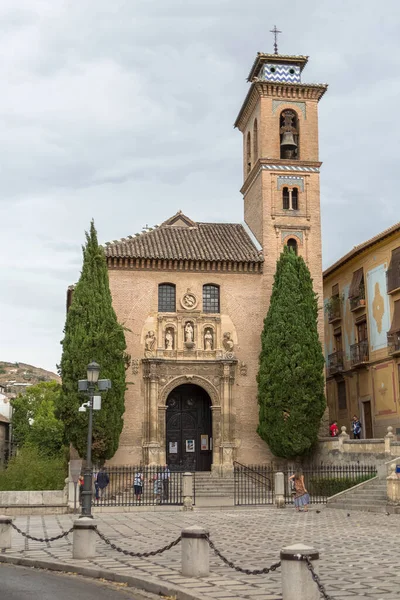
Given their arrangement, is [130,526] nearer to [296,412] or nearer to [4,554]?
[4,554]

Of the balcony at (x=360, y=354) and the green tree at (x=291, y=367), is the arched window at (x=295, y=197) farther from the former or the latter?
the balcony at (x=360, y=354)

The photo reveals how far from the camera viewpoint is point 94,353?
3011 centimetres

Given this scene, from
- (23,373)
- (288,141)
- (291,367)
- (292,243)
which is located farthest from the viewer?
(23,373)

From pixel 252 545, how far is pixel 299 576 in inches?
257

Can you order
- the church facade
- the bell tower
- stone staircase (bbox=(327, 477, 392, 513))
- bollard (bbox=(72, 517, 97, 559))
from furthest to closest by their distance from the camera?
the bell tower → the church facade → stone staircase (bbox=(327, 477, 392, 513)) → bollard (bbox=(72, 517, 97, 559))

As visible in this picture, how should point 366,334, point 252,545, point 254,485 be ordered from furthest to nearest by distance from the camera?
point 366,334, point 254,485, point 252,545

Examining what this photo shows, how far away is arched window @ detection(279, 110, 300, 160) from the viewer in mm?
36156

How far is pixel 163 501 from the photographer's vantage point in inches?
972

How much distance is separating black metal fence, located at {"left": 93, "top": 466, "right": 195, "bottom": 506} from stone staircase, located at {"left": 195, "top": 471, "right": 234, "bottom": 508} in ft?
4.42

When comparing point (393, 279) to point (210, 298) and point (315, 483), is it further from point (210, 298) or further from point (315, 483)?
point (315, 483)

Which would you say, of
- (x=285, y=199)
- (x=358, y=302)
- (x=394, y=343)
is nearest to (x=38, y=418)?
(x=358, y=302)

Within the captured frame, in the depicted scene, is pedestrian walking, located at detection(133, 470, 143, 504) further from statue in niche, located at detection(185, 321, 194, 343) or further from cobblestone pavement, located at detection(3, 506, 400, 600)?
statue in niche, located at detection(185, 321, 194, 343)

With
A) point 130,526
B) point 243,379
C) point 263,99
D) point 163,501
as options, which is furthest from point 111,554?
point 263,99

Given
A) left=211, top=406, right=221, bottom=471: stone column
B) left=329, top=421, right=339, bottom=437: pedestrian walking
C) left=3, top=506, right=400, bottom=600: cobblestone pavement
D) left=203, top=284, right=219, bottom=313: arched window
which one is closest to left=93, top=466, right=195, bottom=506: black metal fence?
left=3, top=506, right=400, bottom=600: cobblestone pavement
